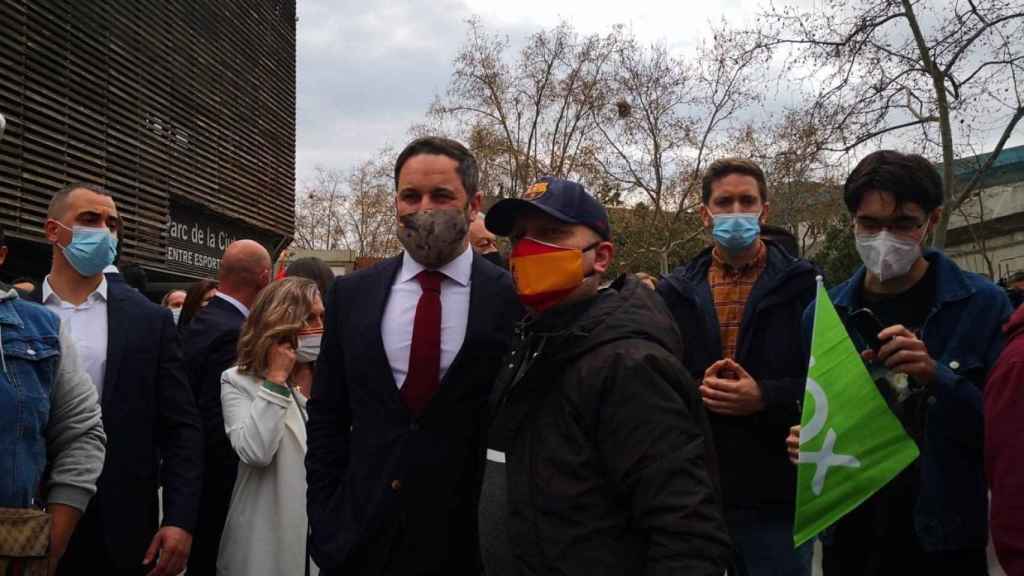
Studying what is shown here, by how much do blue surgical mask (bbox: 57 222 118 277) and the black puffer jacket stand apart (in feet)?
7.27

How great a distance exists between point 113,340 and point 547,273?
6.59ft

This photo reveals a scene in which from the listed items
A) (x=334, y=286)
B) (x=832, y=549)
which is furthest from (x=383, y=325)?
(x=832, y=549)

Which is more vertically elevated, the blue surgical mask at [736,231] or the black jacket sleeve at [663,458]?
the blue surgical mask at [736,231]

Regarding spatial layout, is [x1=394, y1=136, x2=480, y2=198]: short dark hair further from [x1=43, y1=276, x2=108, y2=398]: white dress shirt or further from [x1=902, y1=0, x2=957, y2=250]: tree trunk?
[x1=902, y1=0, x2=957, y2=250]: tree trunk

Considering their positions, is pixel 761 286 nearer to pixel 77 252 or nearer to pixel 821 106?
pixel 77 252

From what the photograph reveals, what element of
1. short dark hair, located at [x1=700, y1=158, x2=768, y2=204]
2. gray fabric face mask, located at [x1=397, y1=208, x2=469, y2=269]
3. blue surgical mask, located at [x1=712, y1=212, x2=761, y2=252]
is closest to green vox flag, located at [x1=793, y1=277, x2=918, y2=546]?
blue surgical mask, located at [x1=712, y1=212, x2=761, y2=252]

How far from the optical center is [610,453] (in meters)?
2.20

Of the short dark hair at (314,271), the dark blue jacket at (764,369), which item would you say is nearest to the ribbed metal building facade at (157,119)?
Answer: the short dark hair at (314,271)

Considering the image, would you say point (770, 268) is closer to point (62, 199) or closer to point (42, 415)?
point (42, 415)

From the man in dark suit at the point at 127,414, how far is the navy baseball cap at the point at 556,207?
69.4 inches

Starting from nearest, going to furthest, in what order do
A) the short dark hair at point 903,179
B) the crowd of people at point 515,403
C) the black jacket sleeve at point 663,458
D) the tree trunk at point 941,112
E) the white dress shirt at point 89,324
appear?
the black jacket sleeve at point 663,458
the crowd of people at point 515,403
the short dark hair at point 903,179
the white dress shirt at point 89,324
the tree trunk at point 941,112

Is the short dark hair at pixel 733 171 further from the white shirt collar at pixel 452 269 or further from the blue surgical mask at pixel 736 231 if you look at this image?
the white shirt collar at pixel 452 269

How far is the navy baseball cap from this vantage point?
8.37 ft

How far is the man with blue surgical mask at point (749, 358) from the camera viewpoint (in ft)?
11.4
